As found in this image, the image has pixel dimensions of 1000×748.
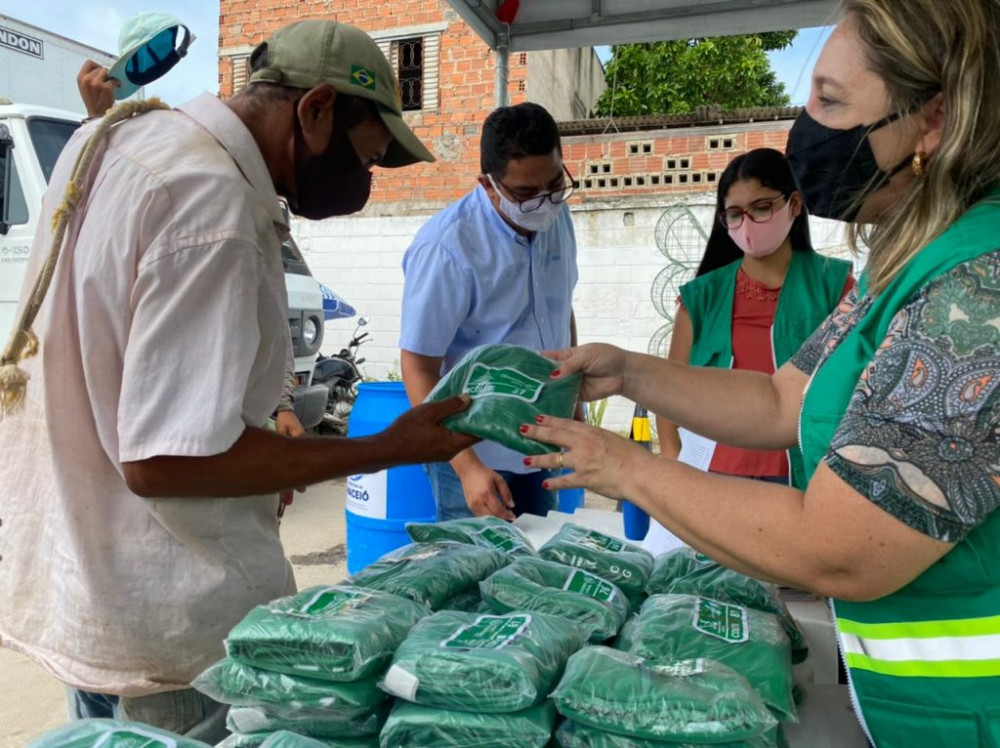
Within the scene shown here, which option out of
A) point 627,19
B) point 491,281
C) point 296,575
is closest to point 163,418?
point 491,281

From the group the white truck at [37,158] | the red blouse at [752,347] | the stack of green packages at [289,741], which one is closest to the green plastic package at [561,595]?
the stack of green packages at [289,741]

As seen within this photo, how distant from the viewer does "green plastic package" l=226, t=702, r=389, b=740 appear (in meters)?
1.04

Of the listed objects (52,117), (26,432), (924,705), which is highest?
(52,117)

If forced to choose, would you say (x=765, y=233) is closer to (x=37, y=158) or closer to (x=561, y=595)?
(x=561, y=595)

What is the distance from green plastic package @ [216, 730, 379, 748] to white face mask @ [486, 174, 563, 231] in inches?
67.3

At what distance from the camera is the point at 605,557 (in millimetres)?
1499

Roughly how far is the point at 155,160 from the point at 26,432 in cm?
49

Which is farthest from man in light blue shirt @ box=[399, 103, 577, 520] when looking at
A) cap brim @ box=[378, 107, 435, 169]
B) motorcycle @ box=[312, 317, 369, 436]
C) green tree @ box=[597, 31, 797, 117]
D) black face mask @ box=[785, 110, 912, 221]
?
green tree @ box=[597, 31, 797, 117]

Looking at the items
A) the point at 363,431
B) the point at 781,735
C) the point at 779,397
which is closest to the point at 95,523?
the point at 781,735

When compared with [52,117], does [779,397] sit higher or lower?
lower

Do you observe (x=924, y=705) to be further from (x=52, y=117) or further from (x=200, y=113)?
(x=52, y=117)

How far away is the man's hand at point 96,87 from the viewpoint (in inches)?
99.3

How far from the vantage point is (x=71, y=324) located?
120 centimetres

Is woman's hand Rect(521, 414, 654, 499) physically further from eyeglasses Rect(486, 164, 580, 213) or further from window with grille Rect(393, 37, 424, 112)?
window with grille Rect(393, 37, 424, 112)
